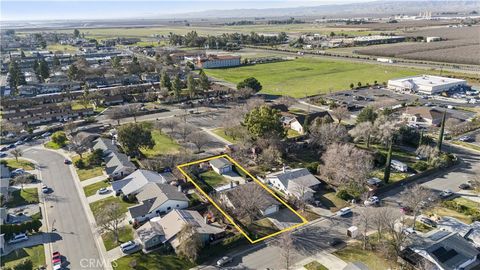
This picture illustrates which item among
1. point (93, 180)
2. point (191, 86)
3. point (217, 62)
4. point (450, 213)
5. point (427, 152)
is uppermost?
point (217, 62)

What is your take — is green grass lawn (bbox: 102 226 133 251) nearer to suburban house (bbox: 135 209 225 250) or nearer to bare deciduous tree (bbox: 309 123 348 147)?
suburban house (bbox: 135 209 225 250)

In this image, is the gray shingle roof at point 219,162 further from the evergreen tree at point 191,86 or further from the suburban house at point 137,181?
the evergreen tree at point 191,86

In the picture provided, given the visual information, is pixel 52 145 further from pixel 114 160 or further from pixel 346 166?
pixel 346 166

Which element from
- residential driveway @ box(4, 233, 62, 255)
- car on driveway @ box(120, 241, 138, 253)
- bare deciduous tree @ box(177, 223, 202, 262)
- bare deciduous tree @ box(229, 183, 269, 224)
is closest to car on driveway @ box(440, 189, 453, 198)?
bare deciduous tree @ box(229, 183, 269, 224)

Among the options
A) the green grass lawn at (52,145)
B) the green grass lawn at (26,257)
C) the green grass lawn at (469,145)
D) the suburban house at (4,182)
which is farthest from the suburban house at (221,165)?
the green grass lawn at (469,145)

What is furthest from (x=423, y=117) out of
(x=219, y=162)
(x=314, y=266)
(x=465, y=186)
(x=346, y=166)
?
(x=314, y=266)

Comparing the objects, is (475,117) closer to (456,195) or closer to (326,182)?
(456,195)
